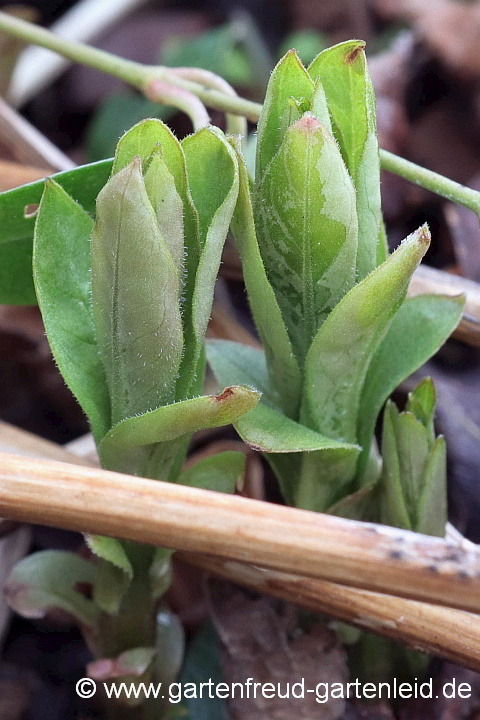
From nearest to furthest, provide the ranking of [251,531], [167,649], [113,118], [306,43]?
[251,531], [167,649], [113,118], [306,43]

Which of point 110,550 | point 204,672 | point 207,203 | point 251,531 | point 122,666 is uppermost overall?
point 207,203

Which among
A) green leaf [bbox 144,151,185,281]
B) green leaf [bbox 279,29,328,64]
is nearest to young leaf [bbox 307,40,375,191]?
green leaf [bbox 144,151,185,281]

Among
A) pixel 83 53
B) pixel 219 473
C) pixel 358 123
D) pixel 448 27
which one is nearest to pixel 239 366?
pixel 219 473

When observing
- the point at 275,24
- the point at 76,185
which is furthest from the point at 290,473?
the point at 275,24

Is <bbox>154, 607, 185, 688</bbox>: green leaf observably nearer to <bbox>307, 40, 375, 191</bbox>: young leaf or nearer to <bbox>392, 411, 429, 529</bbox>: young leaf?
<bbox>392, 411, 429, 529</bbox>: young leaf

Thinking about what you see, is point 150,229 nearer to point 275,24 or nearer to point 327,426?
point 327,426

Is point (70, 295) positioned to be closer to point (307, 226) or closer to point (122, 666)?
point (307, 226)
